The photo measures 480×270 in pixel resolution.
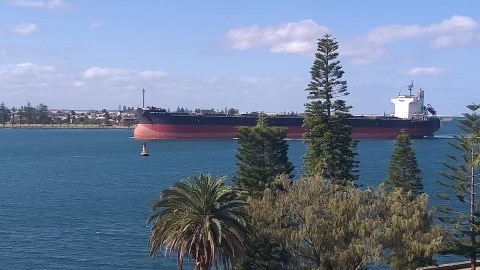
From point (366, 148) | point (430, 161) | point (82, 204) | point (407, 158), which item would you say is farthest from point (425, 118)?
point (407, 158)

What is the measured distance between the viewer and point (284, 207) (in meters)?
22.6

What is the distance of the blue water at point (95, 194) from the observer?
1382 inches

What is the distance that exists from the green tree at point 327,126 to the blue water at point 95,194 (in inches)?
297

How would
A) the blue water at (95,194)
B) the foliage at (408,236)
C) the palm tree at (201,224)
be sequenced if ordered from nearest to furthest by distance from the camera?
1. the palm tree at (201,224)
2. the foliage at (408,236)
3. the blue water at (95,194)

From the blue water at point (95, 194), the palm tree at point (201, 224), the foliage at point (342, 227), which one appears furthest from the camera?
the blue water at point (95, 194)

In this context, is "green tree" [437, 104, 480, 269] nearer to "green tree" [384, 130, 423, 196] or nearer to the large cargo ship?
"green tree" [384, 130, 423, 196]

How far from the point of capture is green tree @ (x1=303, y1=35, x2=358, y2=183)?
113 feet

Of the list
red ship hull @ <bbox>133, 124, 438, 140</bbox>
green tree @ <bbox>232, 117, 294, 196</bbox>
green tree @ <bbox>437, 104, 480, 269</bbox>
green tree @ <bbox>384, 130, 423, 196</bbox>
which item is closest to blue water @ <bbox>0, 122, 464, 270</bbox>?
green tree @ <bbox>384, 130, 423, 196</bbox>

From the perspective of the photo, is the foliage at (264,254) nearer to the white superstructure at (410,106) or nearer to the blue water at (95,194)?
the blue water at (95,194)

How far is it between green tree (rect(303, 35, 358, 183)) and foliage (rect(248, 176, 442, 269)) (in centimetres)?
1024

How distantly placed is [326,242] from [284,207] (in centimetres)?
174

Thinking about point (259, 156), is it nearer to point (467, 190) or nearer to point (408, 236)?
point (467, 190)

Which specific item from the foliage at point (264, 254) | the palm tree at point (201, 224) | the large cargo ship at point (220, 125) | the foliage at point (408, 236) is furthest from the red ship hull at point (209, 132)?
the palm tree at point (201, 224)

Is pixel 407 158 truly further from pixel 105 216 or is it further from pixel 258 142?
pixel 105 216
